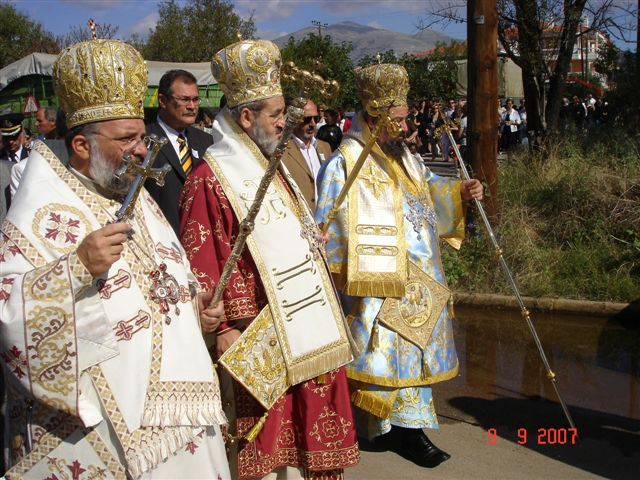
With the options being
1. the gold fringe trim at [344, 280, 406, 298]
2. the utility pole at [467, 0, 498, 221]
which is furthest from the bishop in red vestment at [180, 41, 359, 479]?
the utility pole at [467, 0, 498, 221]

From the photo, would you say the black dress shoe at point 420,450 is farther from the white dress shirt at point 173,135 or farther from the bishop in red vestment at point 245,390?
the white dress shirt at point 173,135

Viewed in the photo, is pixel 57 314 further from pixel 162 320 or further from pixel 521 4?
pixel 521 4

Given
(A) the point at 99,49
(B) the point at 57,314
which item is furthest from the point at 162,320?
(A) the point at 99,49

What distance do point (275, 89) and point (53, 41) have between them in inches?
1548

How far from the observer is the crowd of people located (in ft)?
7.91

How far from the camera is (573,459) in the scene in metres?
4.98

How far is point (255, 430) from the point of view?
3.47 meters

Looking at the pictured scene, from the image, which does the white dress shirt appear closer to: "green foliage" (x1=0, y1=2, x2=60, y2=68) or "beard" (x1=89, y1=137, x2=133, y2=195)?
"beard" (x1=89, y1=137, x2=133, y2=195)

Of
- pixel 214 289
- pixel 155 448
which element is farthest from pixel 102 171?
pixel 155 448

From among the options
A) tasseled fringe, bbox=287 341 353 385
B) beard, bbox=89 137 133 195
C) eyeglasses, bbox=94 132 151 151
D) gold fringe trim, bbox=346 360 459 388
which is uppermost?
eyeglasses, bbox=94 132 151 151

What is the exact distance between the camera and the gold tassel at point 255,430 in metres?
3.47

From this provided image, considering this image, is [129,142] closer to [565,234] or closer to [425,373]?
[425,373]

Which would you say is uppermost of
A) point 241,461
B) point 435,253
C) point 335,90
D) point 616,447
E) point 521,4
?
point 521,4
